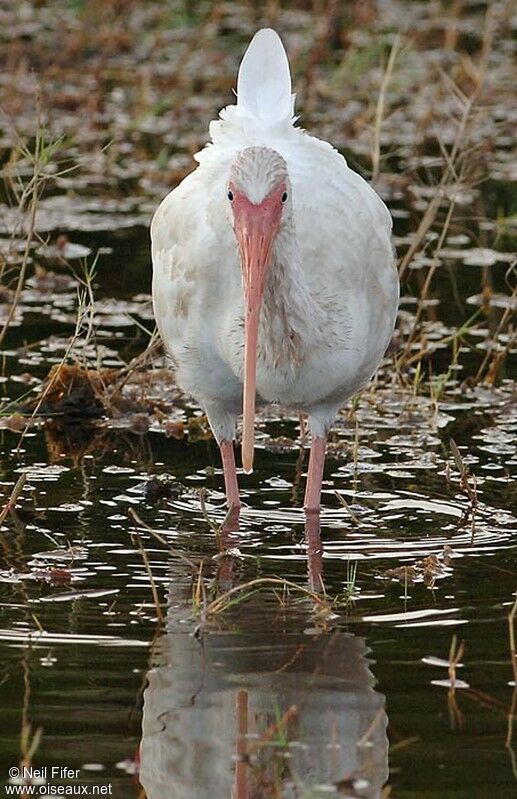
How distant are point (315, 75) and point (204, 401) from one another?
27.0 ft

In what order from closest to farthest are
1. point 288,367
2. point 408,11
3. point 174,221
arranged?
point 288,367 < point 174,221 < point 408,11

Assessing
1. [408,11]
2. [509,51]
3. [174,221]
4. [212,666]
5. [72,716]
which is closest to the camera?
[72,716]

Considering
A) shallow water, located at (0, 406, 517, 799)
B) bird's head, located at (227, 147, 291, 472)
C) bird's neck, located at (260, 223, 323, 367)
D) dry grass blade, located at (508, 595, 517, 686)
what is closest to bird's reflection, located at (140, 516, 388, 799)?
shallow water, located at (0, 406, 517, 799)

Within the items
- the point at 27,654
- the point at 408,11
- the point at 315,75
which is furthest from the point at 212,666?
the point at 408,11

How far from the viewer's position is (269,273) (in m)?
6.41

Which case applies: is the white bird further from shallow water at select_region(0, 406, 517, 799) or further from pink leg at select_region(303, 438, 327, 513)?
shallow water at select_region(0, 406, 517, 799)

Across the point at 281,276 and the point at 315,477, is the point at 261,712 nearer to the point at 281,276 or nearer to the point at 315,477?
the point at 281,276

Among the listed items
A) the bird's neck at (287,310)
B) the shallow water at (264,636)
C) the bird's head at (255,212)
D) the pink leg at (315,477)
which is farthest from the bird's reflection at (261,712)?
the pink leg at (315,477)

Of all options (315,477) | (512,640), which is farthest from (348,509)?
(512,640)

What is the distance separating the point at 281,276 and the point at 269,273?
1.9 inches

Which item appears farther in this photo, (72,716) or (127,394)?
(127,394)

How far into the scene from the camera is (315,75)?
594 inches

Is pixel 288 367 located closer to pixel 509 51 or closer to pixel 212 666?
pixel 212 666

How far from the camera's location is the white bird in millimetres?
6328
